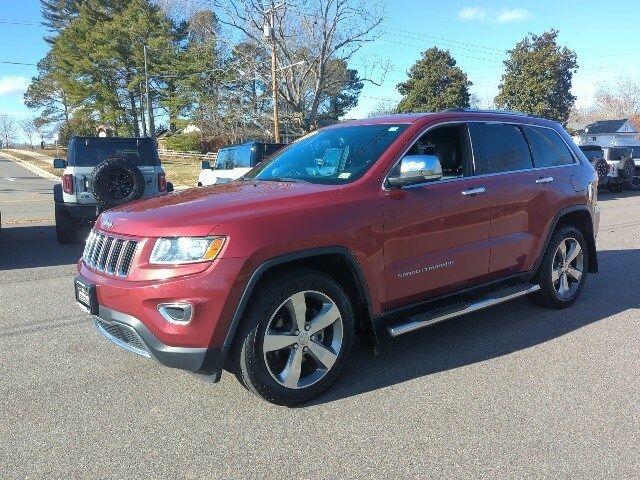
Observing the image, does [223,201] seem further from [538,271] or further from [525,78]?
[525,78]

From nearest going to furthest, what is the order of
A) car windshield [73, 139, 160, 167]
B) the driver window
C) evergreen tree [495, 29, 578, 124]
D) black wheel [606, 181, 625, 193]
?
the driver window → car windshield [73, 139, 160, 167] → black wheel [606, 181, 625, 193] → evergreen tree [495, 29, 578, 124]

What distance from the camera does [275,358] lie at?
→ 11.5 ft

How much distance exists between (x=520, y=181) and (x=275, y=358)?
260 centimetres

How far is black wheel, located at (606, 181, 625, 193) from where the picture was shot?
2023 centimetres

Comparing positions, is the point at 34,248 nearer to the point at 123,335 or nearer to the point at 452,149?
the point at 123,335

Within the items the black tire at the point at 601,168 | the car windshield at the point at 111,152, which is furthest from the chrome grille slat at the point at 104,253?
the black tire at the point at 601,168

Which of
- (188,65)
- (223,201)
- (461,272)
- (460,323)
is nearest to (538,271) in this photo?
(460,323)

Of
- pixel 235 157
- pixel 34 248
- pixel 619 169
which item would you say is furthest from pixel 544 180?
pixel 619 169

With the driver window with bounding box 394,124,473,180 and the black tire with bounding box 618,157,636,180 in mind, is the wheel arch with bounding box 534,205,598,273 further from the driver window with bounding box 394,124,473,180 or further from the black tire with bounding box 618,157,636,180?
the black tire with bounding box 618,157,636,180

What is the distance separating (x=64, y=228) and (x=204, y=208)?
23.5 ft

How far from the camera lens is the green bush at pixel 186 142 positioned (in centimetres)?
4703

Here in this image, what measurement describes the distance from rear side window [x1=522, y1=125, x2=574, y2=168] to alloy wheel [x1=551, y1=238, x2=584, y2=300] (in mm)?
753

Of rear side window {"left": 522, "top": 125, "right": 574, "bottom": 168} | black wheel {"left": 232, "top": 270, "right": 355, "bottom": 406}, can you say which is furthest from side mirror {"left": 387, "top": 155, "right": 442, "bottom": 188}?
rear side window {"left": 522, "top": 125, "right": 574, "bottom": 168}

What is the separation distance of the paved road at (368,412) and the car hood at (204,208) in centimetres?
110
